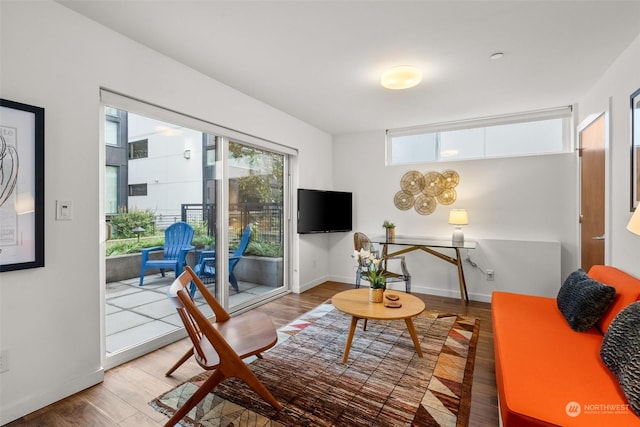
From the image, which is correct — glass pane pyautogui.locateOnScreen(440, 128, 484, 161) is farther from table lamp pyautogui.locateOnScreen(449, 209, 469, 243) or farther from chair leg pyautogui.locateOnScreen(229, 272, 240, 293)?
chair leg pyautogui.locateOnScreen(229, 272, 240, 293)

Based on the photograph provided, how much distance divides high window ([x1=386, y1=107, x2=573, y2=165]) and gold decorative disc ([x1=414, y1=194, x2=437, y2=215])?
22.4 inches

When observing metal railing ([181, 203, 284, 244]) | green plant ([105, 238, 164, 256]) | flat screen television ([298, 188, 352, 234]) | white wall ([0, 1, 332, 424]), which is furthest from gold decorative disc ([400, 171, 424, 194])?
white wall ([0, 1, 332, 424])

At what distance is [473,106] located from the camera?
364 centimetres

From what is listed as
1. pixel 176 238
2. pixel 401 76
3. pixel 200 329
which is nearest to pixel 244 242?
pixel 176 238

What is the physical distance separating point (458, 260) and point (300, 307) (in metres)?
2.08

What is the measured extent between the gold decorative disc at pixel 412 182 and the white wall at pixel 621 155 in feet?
6.86

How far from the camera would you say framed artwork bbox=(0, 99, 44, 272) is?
167 cm

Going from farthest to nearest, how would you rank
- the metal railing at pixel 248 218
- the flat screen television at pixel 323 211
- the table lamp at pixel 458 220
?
the flat screen television at pixel 323 211
the table lamp at pixel 458 220
the metal railing at pixel 248 218

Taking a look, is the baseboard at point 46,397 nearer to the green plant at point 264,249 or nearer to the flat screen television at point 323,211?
the green plant at point 264,249

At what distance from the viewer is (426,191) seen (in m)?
4.41

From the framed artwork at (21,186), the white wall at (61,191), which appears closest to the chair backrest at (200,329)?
the white wall at (61,191)

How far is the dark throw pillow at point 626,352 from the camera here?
4.05 ft

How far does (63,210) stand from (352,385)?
2.25m

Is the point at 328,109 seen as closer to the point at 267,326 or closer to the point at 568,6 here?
the point at 568,6
